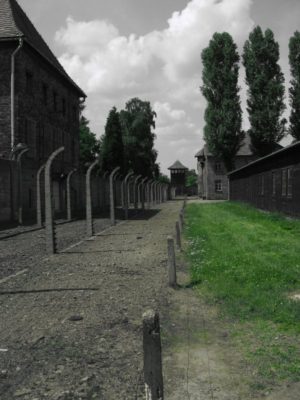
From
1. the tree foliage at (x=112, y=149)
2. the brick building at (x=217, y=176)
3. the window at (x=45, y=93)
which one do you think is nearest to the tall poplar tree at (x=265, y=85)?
the brick building at (x=217, y=176)

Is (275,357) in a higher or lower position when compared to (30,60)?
lower

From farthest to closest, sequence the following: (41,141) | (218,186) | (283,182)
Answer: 1. (218,186)
2. (41,141)
3. (283,182)

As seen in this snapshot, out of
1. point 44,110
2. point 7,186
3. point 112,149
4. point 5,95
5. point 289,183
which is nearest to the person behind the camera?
point 7,186

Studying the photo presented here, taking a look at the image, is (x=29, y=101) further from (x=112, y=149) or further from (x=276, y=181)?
(x=112, y=149)

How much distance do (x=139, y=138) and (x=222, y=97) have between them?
65.6 feet

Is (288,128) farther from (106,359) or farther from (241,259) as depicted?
(106,359)

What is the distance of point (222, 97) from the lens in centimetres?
5119

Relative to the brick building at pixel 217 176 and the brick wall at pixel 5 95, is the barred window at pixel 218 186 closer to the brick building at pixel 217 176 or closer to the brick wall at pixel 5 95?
the brick building at pixel 217 176

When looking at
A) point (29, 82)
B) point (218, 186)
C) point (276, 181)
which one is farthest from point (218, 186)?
point (29, 82)

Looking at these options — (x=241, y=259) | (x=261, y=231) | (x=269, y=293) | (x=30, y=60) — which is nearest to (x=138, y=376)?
(x=269, y=293)

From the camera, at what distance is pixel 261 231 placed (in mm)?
16453

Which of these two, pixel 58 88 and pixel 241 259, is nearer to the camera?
pixel 241 259

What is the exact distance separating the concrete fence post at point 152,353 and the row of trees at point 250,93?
47480mm

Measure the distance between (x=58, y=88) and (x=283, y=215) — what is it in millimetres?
17165
